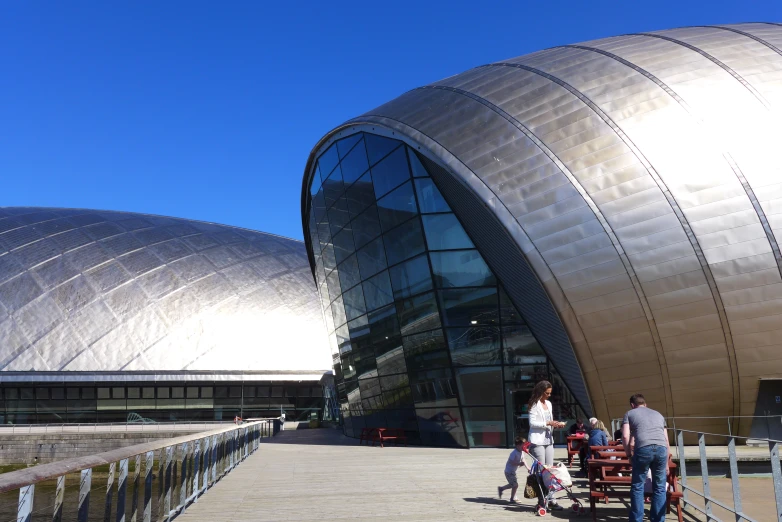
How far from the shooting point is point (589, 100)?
18297mm

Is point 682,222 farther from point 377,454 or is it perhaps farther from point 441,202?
point 377,454

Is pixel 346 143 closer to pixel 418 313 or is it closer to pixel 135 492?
pixel 418 313

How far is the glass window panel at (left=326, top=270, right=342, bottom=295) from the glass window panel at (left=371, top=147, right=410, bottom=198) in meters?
5.61

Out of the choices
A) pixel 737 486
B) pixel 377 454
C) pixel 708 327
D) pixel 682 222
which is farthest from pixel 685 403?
pixel 737 486

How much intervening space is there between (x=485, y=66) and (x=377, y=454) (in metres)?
12.4

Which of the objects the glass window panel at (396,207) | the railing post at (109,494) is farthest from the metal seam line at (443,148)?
the railing post at (109,494)

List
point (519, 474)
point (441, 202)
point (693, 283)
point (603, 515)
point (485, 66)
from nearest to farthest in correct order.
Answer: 1. point (603, 515)
2. point (519, 474)
3. point (693, 283)
4. point (441, 202)
5. point (485, 66)

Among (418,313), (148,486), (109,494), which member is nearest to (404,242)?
(418,313)

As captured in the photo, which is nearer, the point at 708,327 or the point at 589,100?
the point at 708,327

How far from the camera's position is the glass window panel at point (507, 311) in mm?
19172

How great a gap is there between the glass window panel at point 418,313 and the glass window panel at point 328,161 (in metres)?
6.70

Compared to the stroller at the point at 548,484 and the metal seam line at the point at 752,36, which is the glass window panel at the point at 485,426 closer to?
the stroller at the point at 548,484

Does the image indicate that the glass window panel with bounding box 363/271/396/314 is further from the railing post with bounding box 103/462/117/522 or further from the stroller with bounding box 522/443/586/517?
the railing post with bounding box 103/462/117/522

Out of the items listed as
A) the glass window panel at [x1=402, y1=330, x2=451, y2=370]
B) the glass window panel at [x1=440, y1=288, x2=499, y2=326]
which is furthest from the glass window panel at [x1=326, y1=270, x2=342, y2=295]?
the glass window panel at [x1=440, y1=288, x2=499, y2=326]
